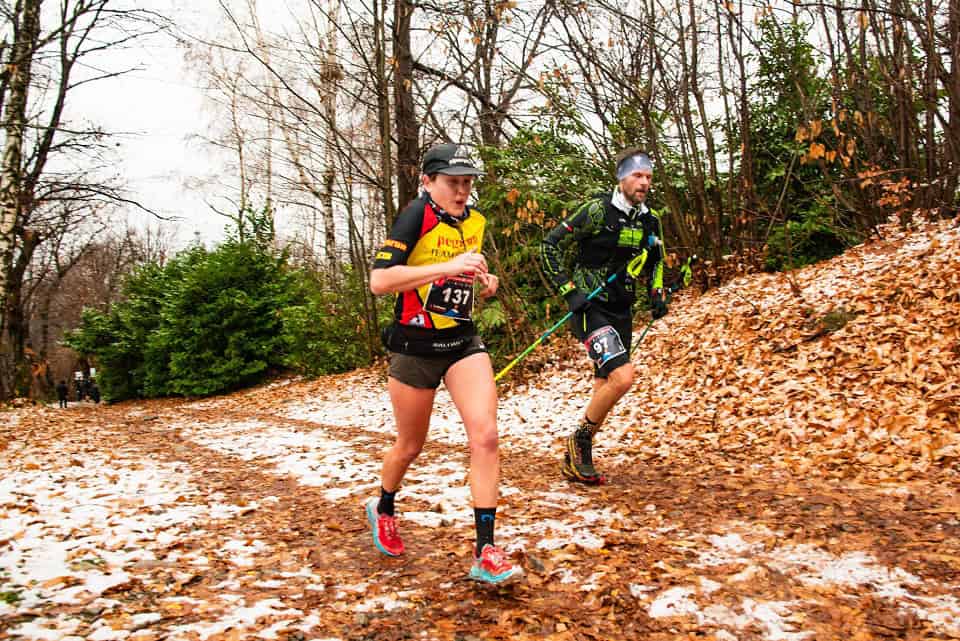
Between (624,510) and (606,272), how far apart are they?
6.08ft

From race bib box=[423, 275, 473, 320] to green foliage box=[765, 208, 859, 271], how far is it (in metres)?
8.79

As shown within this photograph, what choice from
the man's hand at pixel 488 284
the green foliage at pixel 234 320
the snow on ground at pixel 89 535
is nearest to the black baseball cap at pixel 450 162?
the man's hand at pixel 488 284

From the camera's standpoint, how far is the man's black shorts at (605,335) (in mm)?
5035

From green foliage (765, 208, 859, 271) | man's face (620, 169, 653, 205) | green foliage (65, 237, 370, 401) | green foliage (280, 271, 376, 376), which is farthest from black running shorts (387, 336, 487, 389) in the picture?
green foliage (65, 237, 370, 401)

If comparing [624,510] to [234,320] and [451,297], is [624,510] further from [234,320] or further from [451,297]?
[234,320]

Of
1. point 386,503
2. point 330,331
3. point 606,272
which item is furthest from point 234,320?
point 386,503

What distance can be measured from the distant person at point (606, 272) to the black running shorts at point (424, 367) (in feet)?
5.93

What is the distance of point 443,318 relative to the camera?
11.3 feet

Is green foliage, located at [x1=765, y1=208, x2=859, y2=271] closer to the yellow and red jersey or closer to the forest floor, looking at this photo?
the forest floor

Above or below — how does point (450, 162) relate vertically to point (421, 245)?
above

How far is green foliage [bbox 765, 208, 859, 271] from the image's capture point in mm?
11156

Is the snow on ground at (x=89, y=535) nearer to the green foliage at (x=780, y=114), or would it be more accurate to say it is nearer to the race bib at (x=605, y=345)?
the race bib at (x=605, y=345)

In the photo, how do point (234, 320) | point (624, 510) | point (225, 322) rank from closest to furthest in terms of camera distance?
point (624, 510) → point (225, 322) → point (234, 320)

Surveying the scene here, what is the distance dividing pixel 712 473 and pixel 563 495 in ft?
4.77
